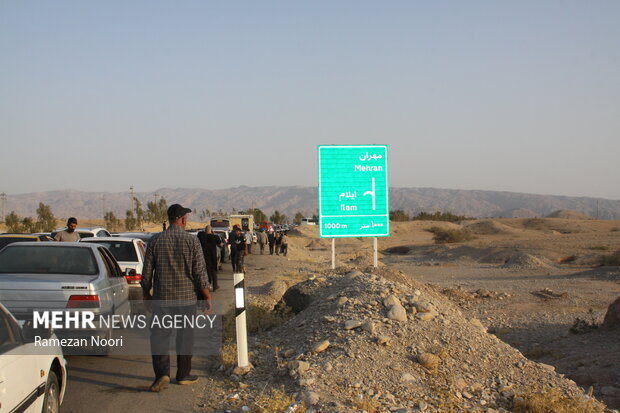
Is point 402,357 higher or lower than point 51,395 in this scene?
lower

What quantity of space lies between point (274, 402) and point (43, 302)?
11.3ft

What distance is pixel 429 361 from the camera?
24.2 ft

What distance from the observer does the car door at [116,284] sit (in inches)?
357

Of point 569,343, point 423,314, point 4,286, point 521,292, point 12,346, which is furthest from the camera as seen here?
point 521,292

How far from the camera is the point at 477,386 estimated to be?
7.03 meters

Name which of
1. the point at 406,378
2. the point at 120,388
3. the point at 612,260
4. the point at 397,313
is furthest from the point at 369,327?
the point at 612,260

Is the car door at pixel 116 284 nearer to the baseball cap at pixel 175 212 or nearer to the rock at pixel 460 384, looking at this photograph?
the baseball cap at pixel 175 212

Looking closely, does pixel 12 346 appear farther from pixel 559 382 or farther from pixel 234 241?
pixel 234 241

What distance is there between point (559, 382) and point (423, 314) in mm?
2164

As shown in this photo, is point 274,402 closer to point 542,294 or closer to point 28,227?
point 542,294

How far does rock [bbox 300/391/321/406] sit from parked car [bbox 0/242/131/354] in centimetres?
314

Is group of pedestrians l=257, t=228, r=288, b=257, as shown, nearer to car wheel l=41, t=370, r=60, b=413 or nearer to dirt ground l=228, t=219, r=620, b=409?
dirt ground l=228, t=219, r=620, b=409

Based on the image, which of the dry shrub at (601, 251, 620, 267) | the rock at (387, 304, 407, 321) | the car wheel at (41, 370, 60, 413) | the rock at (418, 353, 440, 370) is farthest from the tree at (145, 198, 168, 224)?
the car wheel at (41, 370, 60, 413)

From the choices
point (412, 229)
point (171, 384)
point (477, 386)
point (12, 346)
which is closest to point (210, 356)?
point (171, 384)
